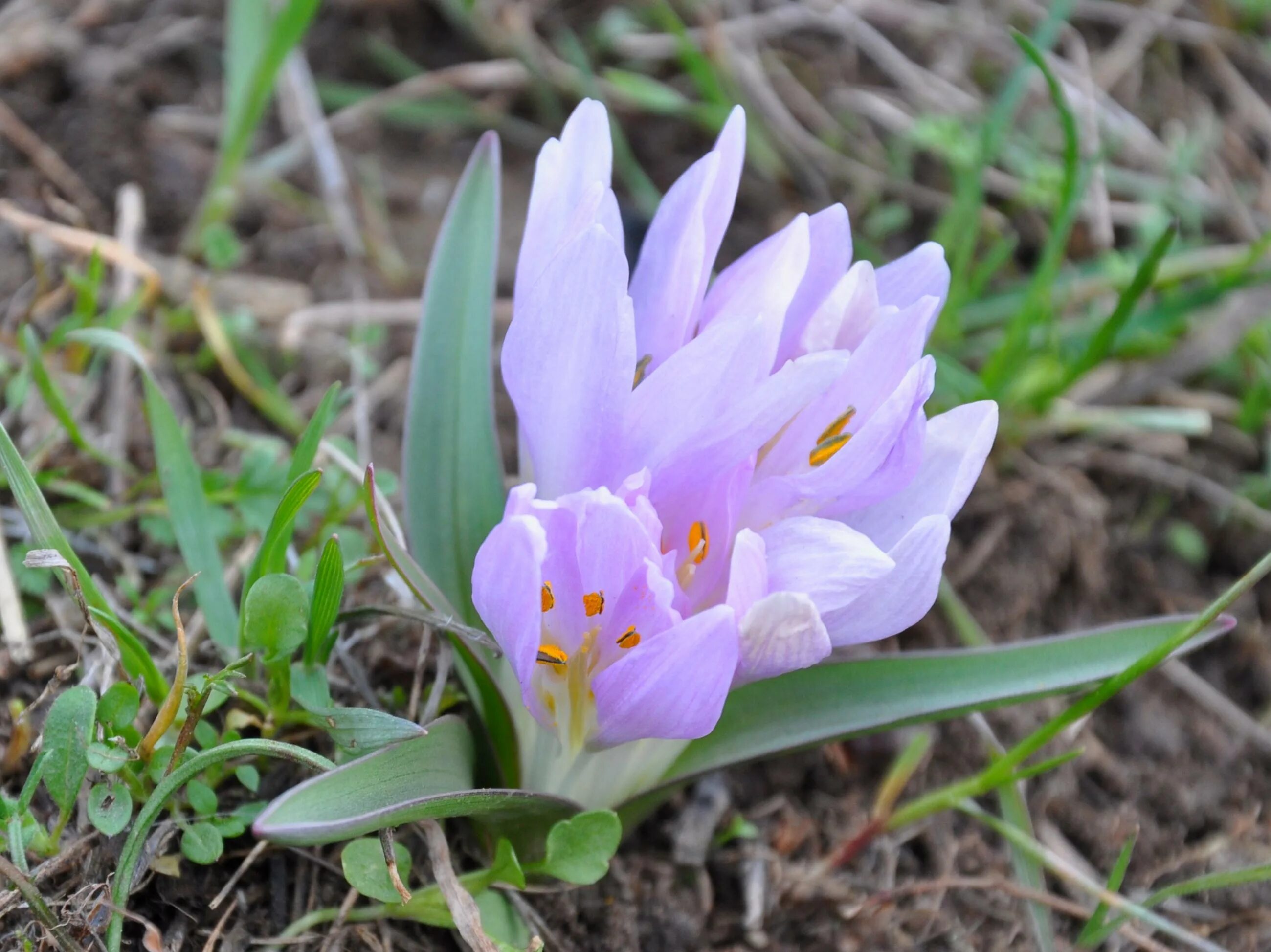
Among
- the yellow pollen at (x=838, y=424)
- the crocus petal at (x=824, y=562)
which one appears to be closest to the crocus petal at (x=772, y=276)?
the yellow pollen at (x=838, y=424)

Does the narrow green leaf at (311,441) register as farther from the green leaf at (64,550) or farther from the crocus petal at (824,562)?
the crocus petal at (824,562)

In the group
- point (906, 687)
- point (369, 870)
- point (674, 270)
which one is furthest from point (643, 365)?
point (369, 870)

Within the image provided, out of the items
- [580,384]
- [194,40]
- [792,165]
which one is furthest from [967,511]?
[194,40]

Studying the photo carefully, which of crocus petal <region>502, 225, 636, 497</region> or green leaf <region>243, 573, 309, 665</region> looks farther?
green leaf <region>243, 573, 309, 665</region>

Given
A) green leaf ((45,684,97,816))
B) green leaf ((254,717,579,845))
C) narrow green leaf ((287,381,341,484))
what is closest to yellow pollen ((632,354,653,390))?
narrow green leaf ((287,381,341,484))

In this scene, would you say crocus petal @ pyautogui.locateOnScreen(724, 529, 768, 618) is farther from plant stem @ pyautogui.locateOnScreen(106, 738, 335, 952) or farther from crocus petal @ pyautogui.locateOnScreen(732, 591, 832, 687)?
plant stem @ pyautogui.locateOnScreen(106, 738, 335, 952)

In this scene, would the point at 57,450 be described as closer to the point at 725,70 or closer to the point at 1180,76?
the point at 725,70
